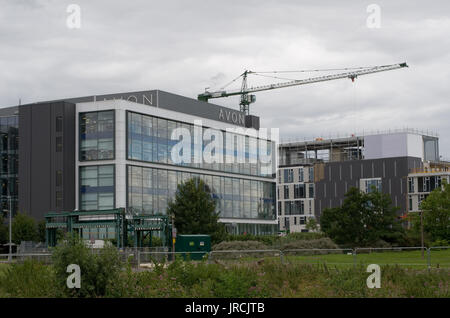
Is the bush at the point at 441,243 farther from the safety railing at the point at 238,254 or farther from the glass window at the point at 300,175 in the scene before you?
the glass window at the point at 300,175

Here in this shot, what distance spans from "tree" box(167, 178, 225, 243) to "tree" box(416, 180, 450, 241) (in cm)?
2063

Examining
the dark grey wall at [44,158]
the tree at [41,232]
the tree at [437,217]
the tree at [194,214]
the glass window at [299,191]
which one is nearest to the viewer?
the tree at [194,214]

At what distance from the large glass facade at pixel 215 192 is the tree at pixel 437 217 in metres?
22.0

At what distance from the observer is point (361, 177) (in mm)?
143625

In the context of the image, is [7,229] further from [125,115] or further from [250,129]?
[250,129]

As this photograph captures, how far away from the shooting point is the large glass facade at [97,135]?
85938 mm

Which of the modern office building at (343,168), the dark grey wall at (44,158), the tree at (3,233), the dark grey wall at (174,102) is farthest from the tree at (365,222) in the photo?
the modern office building at (343,168)

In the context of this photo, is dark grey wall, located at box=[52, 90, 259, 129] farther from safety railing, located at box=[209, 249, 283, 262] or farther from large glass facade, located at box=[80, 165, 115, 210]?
safety railing, located at box=[209, 249, 283, 262]

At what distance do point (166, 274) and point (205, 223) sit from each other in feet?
148

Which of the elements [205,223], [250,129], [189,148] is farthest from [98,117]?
[250,129]

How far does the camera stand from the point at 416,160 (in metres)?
141

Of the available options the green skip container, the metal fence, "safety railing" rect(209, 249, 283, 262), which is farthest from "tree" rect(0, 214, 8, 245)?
"safety railing" rect(209, 249, 283, 262)

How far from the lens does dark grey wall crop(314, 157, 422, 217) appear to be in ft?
453

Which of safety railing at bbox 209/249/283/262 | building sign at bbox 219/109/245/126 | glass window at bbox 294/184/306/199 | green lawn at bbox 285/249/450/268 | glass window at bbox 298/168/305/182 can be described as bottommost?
green lawn at bbox 285/249/450/268
